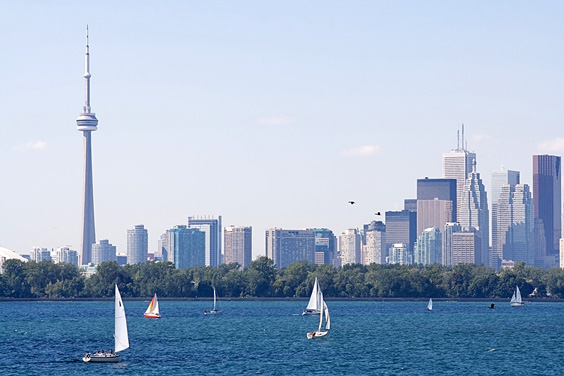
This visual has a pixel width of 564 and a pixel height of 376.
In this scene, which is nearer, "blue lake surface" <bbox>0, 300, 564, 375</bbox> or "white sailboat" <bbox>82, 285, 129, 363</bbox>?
"blue lake surface" <bbox>0, 300, 564, 375</bbox>

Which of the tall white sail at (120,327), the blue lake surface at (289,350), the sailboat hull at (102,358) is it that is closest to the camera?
the blue lake surface at (289,350)

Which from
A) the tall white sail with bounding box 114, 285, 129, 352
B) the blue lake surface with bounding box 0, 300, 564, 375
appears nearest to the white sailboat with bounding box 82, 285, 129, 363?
the tall white sail with bounding box 114, 285, 129, 352

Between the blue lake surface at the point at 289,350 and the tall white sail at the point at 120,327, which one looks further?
the tall white sail at the point at 120,327

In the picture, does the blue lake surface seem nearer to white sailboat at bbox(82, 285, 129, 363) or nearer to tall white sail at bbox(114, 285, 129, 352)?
white sailboat at bbox(82, 285, 129, 363)

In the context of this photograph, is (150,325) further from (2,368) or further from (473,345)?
(2,368)

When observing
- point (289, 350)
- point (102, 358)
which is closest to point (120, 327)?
point (102, 358)

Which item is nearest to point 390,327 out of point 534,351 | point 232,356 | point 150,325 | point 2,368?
point 150,325

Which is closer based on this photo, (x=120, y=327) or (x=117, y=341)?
(x=120, y=327)

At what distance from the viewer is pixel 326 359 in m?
127

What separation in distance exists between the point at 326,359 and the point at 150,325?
76.9 m

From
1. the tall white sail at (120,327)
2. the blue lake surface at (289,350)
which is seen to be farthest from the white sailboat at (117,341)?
the blue lake surface at (289,350)

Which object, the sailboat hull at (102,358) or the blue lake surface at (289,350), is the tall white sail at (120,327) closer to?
the blue lake surface at (289,350)

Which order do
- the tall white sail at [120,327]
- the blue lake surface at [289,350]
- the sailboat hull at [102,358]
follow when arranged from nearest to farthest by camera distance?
the blue lake surface at [289,350] < the sailboat hull at [102,358] < the tall white sail at [120,327]

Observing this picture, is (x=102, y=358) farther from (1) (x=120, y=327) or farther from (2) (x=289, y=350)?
(2) (x=289, y=350)
